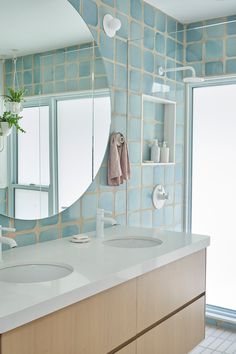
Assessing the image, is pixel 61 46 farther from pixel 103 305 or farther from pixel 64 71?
pixel 103 305

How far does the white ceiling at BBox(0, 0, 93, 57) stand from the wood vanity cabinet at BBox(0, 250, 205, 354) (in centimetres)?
120

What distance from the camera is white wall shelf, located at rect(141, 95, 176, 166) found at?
2.76 m

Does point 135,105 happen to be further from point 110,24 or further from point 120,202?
point 120,202

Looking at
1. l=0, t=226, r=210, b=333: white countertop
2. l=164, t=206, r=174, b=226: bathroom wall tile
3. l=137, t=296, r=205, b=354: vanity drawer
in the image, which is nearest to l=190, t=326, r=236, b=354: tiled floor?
l=137, t=296, r=205, b=354: vanity drawer

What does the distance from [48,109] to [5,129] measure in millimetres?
290

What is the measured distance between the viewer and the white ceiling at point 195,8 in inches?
116

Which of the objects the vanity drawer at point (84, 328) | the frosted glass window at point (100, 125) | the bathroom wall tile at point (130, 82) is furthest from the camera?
the frosted glass window at point (100, 125)

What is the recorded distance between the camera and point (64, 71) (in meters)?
2.28

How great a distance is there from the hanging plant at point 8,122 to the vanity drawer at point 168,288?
2.95 feet

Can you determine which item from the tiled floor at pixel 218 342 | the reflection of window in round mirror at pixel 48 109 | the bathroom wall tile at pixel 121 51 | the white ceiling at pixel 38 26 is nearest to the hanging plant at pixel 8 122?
the reflection of window in round mirror at pixel 48 109

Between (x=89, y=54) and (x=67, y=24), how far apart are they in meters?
0.23

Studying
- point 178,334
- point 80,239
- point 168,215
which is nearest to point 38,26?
point 80,239

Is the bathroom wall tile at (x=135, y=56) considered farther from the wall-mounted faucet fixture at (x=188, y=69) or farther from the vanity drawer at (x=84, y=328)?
the vanity drawer at (x=84, y=328)

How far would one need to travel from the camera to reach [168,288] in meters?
2.06
